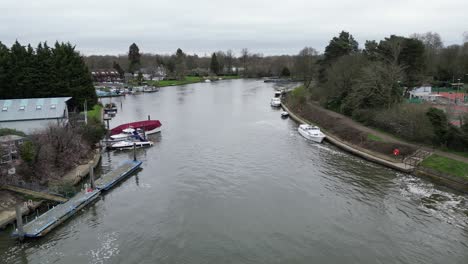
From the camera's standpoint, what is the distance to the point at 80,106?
50906mm

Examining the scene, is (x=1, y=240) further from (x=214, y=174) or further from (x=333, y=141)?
(x=333, y=141)

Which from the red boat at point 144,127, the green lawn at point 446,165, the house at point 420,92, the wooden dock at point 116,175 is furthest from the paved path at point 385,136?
the wooden dock at point 116,175

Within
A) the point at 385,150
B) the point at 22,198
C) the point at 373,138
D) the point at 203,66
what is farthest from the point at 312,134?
the point at 203,66

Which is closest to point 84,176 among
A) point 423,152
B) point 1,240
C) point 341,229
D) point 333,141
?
point 1,240

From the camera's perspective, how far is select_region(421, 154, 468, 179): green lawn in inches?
1156

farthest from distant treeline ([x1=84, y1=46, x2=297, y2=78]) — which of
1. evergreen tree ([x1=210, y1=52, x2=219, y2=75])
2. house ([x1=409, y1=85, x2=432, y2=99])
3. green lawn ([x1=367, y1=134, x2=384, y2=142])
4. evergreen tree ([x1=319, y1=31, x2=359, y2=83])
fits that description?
green lawn ([x1=367, y1=134, x2=384, y2=142])

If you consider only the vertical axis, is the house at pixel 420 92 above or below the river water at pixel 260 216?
above

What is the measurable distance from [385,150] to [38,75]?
41670 millimetres

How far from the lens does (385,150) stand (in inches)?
1447

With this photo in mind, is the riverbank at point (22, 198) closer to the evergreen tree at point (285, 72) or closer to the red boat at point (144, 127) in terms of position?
the red boat at point (144, 127)

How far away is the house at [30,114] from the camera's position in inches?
1428

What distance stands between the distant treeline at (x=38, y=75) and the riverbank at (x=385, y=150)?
111 ft

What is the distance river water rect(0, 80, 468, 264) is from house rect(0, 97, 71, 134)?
6.94 meters

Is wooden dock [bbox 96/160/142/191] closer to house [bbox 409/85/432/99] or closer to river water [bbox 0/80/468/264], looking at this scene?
river water [bbox 0/80/468/264]
